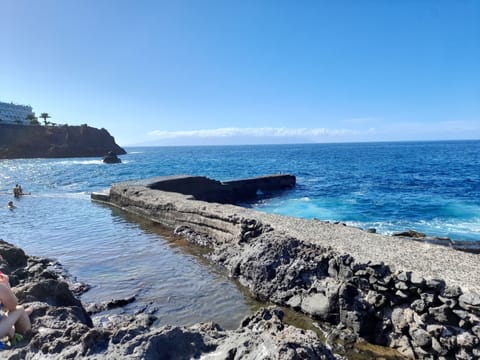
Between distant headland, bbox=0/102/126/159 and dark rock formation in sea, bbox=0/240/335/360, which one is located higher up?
distant headland, bbox=0/102/126/159

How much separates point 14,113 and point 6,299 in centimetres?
14016

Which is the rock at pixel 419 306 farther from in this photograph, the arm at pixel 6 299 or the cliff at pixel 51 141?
the cliff at pixel 51 141

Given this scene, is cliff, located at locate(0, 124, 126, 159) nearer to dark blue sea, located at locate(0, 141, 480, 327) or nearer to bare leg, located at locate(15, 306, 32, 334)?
dark blue sea, located at locate(0, 141, 480, 327)

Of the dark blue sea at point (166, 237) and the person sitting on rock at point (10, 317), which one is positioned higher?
the person sitting on rock at point (10, 317)

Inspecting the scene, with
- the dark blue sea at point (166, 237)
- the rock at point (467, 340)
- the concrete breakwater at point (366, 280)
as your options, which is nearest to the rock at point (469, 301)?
the concrete breakwater at point (366, 280)

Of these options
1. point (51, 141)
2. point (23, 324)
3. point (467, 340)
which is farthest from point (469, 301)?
point (51, 141)

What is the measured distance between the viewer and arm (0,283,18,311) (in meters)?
4.21

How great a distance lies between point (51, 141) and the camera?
92125 mm

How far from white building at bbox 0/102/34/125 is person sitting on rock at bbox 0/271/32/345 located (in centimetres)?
12562

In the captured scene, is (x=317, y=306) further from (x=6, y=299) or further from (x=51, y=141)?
(x=51, y=141)

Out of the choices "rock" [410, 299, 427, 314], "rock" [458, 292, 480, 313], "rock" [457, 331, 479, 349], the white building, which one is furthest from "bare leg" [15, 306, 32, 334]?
the white building

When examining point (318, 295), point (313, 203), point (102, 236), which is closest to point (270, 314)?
point (318, 295)

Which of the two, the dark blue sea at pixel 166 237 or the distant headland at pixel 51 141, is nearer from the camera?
the dark blue sea at pixel 166 237

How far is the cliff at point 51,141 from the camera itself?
84.9 metres
